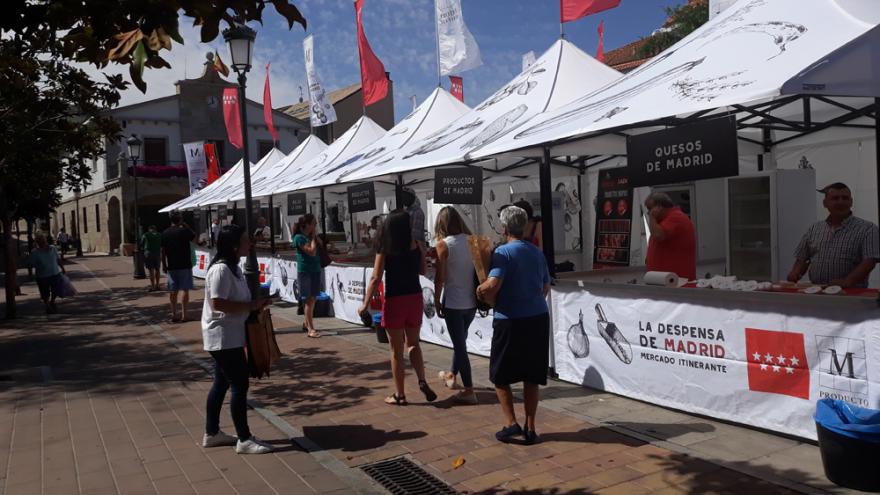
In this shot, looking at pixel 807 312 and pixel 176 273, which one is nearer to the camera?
pixel 807 312

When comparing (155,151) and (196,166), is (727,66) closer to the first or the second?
(196,166)

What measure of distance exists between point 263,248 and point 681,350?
1315 centimetres

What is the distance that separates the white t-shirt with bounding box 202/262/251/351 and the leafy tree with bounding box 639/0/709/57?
26388 mm

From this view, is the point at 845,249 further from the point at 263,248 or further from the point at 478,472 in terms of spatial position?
the point at 263,248

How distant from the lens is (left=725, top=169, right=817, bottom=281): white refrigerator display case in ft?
26.2

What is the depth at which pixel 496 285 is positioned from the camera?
4484 mm

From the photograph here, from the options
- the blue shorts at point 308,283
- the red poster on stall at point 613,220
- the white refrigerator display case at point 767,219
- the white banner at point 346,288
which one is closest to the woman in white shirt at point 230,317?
the blue shorts at point 308,283

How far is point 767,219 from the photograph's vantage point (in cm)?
839

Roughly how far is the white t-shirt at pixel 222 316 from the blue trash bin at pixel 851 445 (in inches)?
148

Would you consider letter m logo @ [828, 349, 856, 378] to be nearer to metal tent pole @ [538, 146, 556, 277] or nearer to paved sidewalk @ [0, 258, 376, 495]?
metal tent pole @ [538, 146, 556, 277]

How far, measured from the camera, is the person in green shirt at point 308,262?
9.83 meters

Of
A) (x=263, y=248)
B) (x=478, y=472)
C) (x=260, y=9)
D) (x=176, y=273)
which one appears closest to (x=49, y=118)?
(x=176, y=273)

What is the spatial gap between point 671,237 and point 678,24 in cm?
2668

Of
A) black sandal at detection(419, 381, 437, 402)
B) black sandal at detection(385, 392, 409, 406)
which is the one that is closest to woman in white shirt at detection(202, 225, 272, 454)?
black sandal at detection(385, 392, 409, 406)
